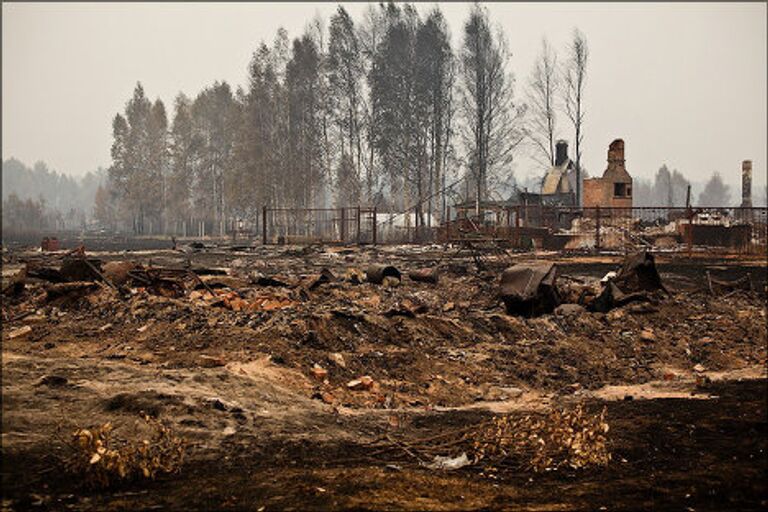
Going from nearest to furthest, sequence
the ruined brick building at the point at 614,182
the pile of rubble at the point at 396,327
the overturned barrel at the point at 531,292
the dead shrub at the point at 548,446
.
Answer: the dead shrub at the point at 548,446
the pile of rubble at the point at 396,327
the overturned barrel at the point at 531,292
the ruined brick building at the point at 614,182

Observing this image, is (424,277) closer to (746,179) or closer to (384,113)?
(384,113)

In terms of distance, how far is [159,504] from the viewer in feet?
12.1

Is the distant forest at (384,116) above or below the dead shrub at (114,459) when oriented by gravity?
above

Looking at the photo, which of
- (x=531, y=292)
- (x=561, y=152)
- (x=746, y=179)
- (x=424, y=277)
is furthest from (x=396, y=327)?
(x=746, y=179)

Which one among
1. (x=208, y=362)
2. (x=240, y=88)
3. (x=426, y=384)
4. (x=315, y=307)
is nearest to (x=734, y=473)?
(x=426, y=384)

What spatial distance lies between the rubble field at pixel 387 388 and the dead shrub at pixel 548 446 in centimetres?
3

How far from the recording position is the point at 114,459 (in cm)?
403

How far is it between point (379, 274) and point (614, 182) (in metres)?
26.5

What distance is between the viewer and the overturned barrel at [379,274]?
13117 millimetres

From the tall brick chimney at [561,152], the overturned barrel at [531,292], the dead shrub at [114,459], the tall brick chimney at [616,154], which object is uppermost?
the tall brick chimney at [561,152]

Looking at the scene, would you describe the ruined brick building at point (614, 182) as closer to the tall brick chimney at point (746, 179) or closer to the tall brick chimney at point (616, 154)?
the tall brick chimney at point (616, 154)

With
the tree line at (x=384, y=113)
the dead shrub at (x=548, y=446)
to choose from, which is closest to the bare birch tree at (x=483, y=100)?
the tree line at (x=384, y=113)

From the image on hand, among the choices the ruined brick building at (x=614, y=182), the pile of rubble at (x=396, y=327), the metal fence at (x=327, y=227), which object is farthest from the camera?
the ruined brick building at (x=614, y=182)

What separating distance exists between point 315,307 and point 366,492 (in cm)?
574
